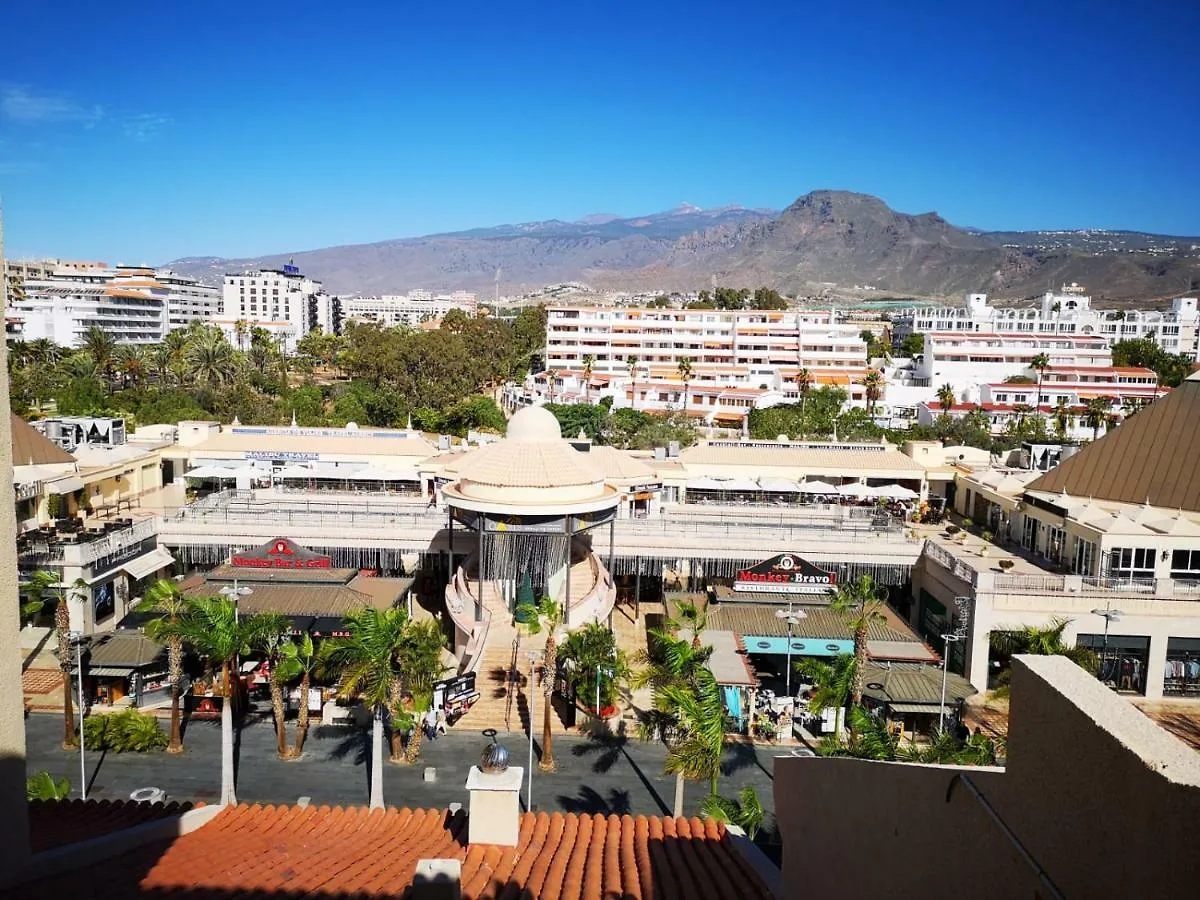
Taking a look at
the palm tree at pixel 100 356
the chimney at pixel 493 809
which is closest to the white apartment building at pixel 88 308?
the palm tree at pixel 100 356

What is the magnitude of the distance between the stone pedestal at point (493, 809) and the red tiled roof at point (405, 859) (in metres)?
0.15

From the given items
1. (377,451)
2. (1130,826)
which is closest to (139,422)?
(377,451)

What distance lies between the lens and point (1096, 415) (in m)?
78.9

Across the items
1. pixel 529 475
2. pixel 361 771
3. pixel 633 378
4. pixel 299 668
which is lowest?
pixel 361 771

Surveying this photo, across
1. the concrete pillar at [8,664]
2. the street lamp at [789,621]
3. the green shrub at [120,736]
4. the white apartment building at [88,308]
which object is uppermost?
the white apartment building at [88,308]

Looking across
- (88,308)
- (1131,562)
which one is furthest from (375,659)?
(88,308)

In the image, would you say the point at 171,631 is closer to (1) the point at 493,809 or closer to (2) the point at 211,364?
(1) the point at 493,809

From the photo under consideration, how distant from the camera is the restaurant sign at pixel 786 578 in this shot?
102 ft

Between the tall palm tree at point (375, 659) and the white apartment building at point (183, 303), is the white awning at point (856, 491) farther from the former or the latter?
the white apartment building at point (183, 303)

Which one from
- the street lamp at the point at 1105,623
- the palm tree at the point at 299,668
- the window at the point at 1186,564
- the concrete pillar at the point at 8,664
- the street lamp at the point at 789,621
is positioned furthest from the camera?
the window at the point at 1186,564

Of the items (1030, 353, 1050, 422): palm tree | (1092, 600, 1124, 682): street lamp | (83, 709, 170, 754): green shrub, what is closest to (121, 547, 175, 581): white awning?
(83, 709, 170, 754): green shrub

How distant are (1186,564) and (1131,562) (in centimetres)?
177

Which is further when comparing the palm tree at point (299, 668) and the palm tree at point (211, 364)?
the palm tree at point (211, 364)

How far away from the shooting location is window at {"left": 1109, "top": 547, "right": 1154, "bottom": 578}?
1174 inches
